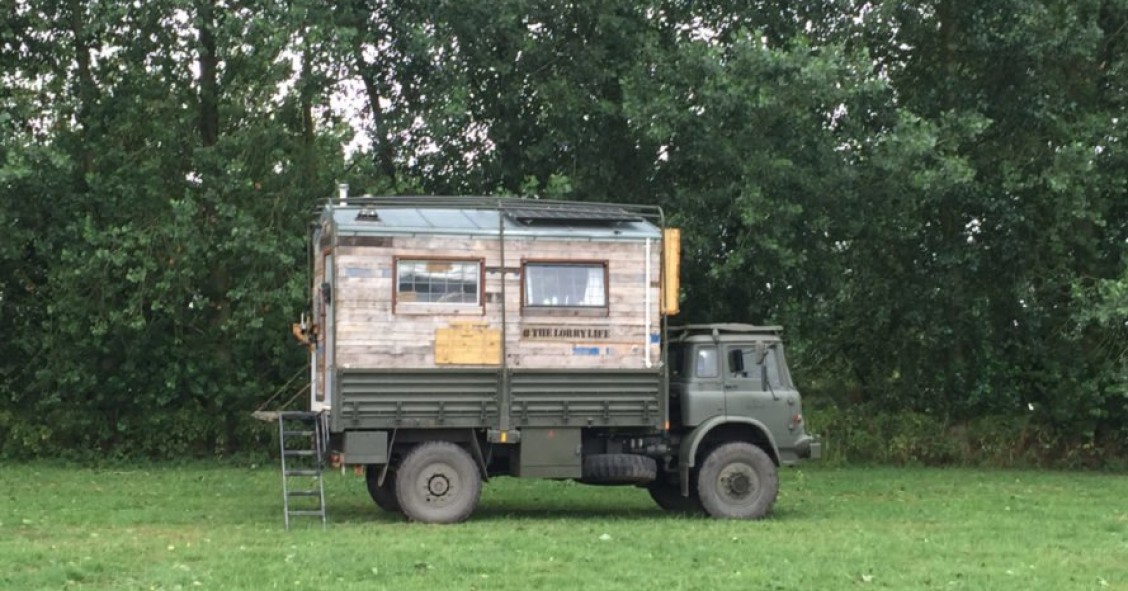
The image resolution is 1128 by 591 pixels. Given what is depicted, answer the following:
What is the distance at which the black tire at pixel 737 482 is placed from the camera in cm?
1733

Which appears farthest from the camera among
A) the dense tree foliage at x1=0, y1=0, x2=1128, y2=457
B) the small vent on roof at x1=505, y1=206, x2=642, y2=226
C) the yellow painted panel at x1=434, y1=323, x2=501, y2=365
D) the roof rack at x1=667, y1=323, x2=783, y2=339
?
the dense tree foliage at x1=0, y1=0, x2=1128, y2=457

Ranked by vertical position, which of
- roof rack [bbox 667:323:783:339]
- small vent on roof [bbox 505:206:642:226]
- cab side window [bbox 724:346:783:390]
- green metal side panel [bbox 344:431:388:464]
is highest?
small vent on roof [bbox 505:206:642:226]

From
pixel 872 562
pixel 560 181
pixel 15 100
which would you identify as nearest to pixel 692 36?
pixel 560 181

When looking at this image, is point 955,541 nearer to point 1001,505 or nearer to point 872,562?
point 872,562

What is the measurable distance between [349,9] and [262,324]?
16.8ft

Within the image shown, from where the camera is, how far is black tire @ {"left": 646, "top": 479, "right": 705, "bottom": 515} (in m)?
18.3

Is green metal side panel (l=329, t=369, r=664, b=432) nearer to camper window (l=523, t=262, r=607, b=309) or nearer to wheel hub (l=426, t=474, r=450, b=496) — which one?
wheel hub (l=426, t=474, r=450, b=496)

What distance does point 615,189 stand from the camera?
24547 millimetres

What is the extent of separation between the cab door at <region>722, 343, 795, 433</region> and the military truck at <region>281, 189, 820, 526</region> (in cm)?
2

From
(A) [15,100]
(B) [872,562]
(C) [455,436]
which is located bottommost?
(B) [872,562]

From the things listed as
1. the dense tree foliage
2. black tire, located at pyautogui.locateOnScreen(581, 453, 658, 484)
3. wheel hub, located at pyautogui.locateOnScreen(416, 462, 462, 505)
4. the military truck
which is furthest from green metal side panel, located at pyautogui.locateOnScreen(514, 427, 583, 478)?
the dense tree foliage

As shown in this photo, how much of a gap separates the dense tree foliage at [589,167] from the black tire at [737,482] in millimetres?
4938

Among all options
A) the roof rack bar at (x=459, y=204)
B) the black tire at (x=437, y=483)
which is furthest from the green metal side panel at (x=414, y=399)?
the roof rack bar at (x=459, y=204)

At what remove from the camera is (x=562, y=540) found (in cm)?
1486
